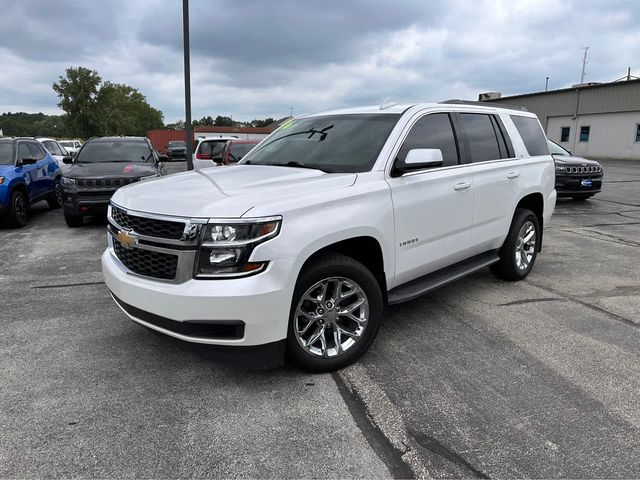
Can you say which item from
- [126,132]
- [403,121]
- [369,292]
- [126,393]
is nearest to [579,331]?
[369,292]

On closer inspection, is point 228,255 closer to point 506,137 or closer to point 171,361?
point 171,361

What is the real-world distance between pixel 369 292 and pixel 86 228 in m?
7.32

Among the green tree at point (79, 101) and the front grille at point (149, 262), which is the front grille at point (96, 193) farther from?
the green tree at point (79, 101)

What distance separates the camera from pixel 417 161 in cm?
351

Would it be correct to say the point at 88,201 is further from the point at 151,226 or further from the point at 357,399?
the point at 357,399

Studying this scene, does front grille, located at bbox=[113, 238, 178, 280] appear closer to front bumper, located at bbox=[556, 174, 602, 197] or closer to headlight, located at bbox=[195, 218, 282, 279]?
headlight, located at bbox=[195, 218, 282, 279]

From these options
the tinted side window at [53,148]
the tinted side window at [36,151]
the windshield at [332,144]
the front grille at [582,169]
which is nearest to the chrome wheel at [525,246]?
the windshield at [332,144]

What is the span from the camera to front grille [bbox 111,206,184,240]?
2.88 m

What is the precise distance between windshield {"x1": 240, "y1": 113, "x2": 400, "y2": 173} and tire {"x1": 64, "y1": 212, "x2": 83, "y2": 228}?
559 cm

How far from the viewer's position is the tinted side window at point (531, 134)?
5395mm

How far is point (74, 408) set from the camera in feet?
9.52

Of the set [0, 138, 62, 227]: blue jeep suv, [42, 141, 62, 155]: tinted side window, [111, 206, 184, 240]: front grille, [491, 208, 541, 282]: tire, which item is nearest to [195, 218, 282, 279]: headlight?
[111, 206, 184, 240]: front grille

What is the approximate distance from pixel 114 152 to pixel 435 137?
25.2 feet

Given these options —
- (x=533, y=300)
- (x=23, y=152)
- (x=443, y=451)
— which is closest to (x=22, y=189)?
(x=23, y=152)
